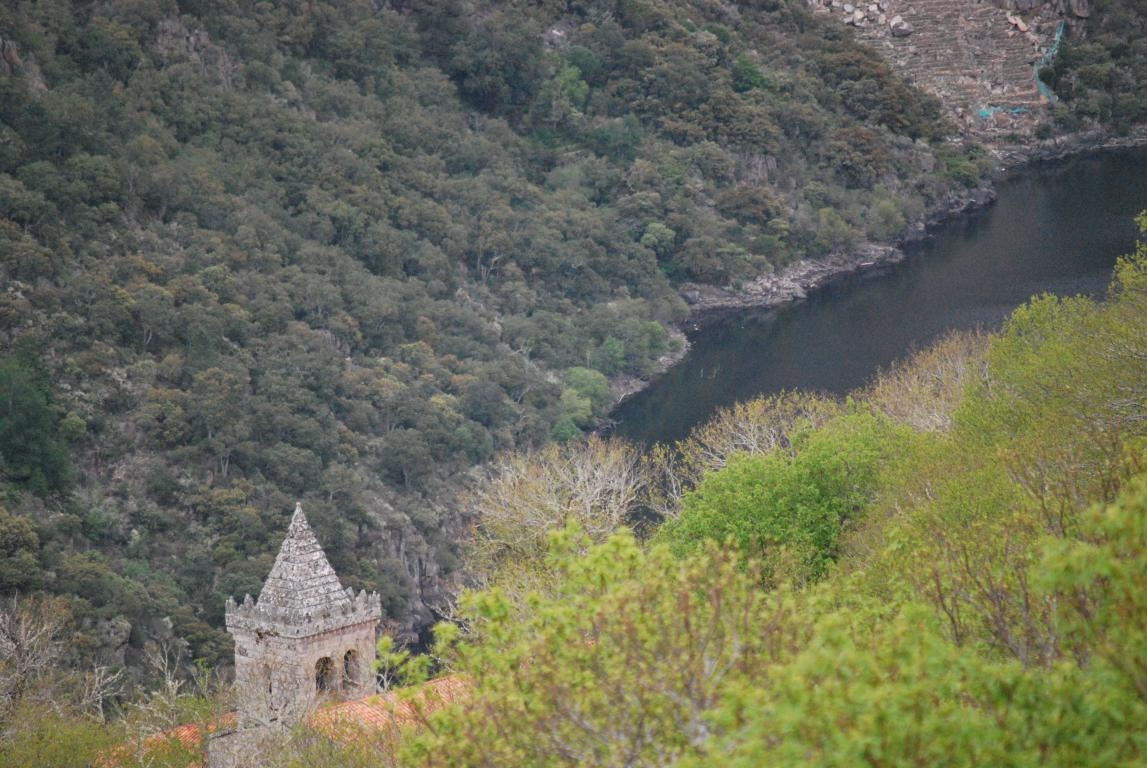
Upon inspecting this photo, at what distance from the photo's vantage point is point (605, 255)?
109m

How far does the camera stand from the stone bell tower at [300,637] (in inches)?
1670

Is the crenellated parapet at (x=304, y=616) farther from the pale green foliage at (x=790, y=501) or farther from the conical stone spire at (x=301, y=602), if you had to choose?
the pale green foliage at (x=790, y=501)

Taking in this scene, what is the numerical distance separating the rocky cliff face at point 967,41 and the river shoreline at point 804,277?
14004mm

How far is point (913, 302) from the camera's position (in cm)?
10044

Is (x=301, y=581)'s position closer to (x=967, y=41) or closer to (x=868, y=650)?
(x=868, y=650)

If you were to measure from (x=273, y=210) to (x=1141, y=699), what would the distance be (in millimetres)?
75446

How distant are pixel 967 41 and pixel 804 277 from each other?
44922 millimetres

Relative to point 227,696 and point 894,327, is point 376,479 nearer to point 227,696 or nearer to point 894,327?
point 894,327

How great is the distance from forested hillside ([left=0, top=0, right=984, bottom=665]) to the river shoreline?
3.88 feet

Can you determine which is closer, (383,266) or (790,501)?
(790,501)

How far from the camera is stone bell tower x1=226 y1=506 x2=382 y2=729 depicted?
42.4 metres

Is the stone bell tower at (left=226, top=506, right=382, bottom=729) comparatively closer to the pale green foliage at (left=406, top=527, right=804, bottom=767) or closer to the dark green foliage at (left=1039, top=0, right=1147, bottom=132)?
the pale green foliage at (left=406, top=527, right=804, bottom=767)

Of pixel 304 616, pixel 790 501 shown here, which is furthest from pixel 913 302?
pixel 304 616

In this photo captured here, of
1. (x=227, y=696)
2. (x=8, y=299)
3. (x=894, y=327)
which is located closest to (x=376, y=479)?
(x=8, y=299)
